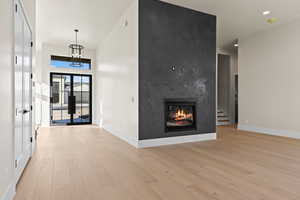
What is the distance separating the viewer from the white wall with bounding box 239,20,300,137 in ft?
17.7

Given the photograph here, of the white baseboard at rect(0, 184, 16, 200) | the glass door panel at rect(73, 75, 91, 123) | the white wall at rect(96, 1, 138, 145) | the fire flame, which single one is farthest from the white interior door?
the glass door panel at rect(73, 75, 91, 123)

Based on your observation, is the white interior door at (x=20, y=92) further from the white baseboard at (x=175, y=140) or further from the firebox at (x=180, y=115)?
the firebox at (x=180, y=115)

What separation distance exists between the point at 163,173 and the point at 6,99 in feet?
7.27

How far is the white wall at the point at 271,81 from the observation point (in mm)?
5383

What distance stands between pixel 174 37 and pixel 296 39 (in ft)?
12.6

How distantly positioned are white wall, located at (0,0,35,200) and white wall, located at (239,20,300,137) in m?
6.78

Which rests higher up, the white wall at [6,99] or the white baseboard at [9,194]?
the white wall at [6,99]

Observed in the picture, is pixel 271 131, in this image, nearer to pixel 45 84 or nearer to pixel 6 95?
pixel 6 95

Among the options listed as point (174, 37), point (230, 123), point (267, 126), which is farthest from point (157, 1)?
point (230, 123)

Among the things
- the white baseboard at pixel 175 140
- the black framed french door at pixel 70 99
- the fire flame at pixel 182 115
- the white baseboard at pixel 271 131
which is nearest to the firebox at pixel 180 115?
the fire flame at pixel 182 115

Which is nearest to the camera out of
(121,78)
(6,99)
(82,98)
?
(6,99)

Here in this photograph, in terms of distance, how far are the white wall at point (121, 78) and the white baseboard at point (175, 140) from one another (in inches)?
10.6

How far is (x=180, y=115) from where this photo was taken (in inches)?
191

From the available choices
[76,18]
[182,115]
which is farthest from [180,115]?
[76,18]
